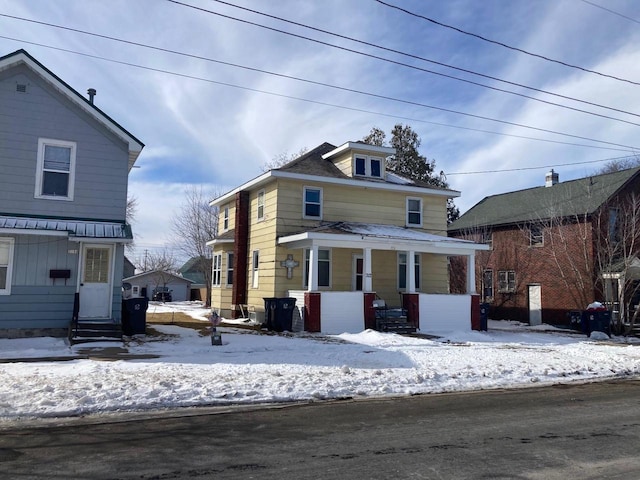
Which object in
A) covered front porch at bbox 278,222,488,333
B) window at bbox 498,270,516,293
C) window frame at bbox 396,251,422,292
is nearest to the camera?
covered front porch at bbox 278,222,488,333

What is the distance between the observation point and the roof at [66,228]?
13641 mm

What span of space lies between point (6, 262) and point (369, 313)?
11293mm

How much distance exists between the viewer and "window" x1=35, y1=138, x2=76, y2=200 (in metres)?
14.8

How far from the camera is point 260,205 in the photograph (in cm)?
2212

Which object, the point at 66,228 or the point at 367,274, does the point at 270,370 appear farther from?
the point at 367,274

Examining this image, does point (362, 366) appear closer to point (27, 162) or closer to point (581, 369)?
point (581, 369)

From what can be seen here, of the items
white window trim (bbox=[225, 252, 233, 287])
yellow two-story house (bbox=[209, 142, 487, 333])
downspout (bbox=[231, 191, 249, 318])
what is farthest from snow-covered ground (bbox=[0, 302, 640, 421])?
white window trim (bbox=[225, 252, 233, 287])

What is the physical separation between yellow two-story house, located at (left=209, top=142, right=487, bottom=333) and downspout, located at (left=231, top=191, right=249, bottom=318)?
44 mm

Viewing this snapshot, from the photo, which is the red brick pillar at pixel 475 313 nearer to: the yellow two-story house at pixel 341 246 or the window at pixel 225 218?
the yellow two-story house at pixel 341 246

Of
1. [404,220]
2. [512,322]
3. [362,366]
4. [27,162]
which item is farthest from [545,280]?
[27,162]

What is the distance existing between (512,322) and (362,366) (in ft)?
65.4

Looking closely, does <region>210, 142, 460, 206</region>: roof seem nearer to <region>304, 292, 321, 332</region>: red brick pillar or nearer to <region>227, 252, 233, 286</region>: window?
<region>227, 252, 233, 286</region>: window

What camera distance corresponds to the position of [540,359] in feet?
43.1

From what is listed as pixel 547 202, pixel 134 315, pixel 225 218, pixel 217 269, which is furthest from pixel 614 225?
pixel 134 315
